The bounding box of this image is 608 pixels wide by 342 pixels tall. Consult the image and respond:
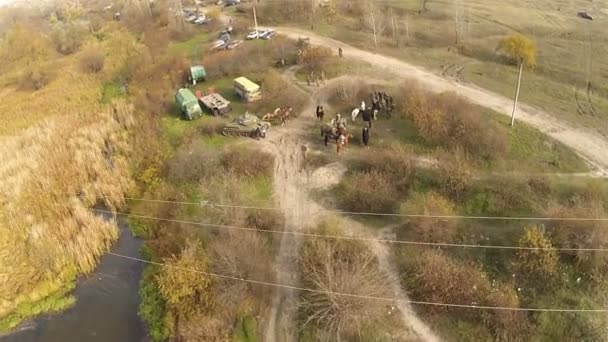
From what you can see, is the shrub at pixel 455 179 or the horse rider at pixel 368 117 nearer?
the shrub at pixel 455 179

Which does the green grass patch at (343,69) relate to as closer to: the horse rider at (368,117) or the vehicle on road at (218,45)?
the horse rider at (368,117)

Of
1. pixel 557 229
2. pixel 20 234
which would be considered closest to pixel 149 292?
pixel 20 234

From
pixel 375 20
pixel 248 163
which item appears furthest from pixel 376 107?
pixel 375 20

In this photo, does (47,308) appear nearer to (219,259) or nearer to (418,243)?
(219,259)

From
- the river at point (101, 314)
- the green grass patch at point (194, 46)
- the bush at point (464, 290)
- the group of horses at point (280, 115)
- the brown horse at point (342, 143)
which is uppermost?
the green grass patch at point (194, 46)

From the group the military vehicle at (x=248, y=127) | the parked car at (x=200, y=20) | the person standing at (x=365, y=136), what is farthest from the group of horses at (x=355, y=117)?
the parked car at (x=200, y=20)

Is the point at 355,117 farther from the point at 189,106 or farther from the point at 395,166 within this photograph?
the point at 189,106
